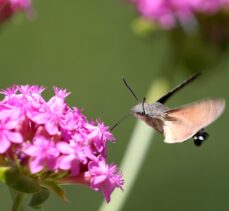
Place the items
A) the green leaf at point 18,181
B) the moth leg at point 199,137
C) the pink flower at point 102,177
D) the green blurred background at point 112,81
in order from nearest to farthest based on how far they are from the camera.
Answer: the green leaf at point 18,181, the pink flower at point 102,177, the moth leg at point 199,137, the green blurred background at point 112,81

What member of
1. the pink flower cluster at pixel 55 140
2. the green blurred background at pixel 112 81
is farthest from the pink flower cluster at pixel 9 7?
the green blurred background at pixel 112 81

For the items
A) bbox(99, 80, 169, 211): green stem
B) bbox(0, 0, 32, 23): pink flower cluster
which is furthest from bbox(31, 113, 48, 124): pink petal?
bbox(99, 80, 169, 211): green stem

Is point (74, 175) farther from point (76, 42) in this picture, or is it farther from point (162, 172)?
point (76, 42)

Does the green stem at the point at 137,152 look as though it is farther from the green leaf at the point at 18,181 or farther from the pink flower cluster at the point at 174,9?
the green leaf at the point at 18,181

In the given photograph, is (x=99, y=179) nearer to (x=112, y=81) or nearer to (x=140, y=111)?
(x=140, y=111)

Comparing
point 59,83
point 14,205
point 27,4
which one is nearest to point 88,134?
point 14,205

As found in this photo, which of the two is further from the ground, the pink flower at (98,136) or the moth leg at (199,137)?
the pink flower at (98,136)

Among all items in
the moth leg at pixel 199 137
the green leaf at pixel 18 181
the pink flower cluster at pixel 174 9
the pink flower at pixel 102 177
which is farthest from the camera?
the pink flower cluster at pixel 174 9

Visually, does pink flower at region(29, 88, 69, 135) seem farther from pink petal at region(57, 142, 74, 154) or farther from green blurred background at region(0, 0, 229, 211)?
green blurred background at region(0, 0, 229, 211)
